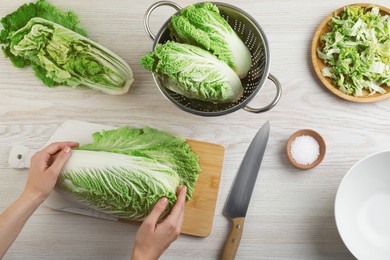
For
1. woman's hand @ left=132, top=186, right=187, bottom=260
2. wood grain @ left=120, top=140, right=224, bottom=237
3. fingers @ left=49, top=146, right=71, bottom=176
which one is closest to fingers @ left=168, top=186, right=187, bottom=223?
woman's hand @ left=132, top=186, right=187, bottom=260

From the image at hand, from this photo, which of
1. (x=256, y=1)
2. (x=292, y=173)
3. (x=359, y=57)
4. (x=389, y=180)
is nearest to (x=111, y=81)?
(x=256, y=1)

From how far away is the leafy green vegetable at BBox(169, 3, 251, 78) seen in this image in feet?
4.54

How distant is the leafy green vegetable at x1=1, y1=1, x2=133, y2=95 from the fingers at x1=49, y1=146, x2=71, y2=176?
0.28m

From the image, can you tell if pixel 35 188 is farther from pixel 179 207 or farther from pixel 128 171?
pixel 179 207

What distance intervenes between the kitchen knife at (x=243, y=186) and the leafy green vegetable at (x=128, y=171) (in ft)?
0.52

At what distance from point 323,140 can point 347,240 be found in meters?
0.35

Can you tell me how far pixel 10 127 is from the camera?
68.2 inches

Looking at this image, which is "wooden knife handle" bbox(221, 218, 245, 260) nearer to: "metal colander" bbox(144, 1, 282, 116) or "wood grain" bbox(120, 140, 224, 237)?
"wood grain" bbox(120, 140, 224, 237)

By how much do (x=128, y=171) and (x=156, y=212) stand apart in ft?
0.53

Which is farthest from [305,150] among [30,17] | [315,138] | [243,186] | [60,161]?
[30,17]

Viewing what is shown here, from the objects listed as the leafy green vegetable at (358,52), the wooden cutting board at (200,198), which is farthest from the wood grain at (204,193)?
the leafy green vegetable at (358,52)

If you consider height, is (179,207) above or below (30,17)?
below

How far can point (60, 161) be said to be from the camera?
1477 millimetres

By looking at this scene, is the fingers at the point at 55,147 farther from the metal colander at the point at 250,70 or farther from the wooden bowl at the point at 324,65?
the wooden bowl at the point at 324,65
